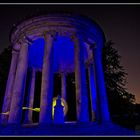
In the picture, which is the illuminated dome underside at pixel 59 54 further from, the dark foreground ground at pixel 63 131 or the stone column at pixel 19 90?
the dark foreground ground at pixel 63 131

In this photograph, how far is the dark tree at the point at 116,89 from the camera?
37.7 m

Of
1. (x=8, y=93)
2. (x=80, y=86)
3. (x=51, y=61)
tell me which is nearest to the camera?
(x=80, y=86)

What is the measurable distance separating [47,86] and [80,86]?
3.38 meters

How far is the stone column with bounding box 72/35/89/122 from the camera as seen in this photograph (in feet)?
65.1

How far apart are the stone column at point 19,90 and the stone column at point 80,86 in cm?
601

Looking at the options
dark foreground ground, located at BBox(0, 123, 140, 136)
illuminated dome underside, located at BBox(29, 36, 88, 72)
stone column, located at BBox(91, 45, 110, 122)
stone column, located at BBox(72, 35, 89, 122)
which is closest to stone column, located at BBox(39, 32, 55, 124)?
dark foreground ground, located at BBox(0, 123, 140, 136)

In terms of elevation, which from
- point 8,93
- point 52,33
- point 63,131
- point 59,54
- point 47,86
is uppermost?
point 59,54

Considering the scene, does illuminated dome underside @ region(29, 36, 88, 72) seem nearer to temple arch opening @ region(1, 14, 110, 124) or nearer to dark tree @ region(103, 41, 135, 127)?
temple arch opening @ region(1, 14, 110, 124)

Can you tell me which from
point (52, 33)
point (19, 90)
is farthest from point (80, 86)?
point (52, 33)

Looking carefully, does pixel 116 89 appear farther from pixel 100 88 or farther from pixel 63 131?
pixel 63 131

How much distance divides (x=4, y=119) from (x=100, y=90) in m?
11.7

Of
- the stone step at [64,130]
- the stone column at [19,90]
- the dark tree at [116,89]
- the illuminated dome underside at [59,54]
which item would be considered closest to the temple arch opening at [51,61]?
the stone column at [19,90]

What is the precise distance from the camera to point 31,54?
29.7 meters

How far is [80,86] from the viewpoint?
69.6 feet
